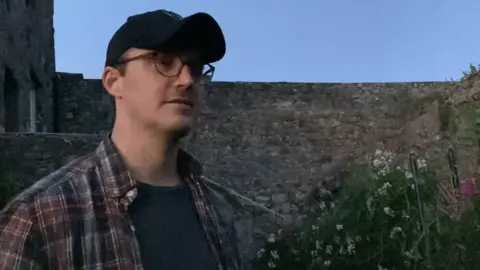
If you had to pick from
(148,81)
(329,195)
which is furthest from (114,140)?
(329,195)

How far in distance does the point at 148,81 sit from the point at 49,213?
0.33m

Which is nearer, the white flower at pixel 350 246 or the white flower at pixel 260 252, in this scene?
the white flower at pixel 350 246

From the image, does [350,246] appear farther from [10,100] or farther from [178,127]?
[10,100]

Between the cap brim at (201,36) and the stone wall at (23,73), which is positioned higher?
the stone wall at (23,73)

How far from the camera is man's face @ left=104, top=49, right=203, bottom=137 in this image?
1.74 metres

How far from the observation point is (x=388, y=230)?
5.09 metres

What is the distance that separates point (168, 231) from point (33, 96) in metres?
10.5

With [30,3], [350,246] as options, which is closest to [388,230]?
[350,246]

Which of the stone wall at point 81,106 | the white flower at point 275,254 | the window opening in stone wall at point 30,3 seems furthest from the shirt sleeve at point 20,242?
the window opening in stone wall at point 30,3

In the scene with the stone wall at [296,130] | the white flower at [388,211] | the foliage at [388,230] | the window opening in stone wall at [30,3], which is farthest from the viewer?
the window opening in stone wall at [30,3]

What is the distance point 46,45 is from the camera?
42.6 feet

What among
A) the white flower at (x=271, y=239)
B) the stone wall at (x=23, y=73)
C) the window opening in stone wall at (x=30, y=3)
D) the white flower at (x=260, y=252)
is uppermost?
the window opening in stone wall at (x=30, y=3)

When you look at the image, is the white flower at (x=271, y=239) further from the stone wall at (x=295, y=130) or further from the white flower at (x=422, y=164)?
the stone wall at (x=295, y=130)

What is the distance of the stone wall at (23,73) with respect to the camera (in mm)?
11195
